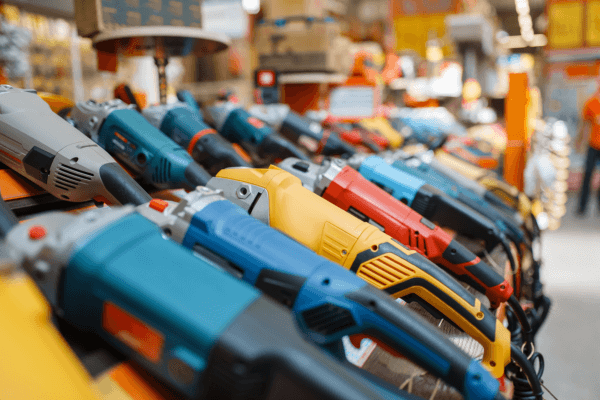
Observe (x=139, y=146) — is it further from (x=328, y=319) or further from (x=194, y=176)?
(x=328, y=319)

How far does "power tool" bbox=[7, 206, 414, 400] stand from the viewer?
1.24 ft

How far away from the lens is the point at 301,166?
914mm

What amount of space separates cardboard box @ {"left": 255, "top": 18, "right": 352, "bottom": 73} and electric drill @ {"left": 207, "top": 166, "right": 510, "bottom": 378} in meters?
1.89

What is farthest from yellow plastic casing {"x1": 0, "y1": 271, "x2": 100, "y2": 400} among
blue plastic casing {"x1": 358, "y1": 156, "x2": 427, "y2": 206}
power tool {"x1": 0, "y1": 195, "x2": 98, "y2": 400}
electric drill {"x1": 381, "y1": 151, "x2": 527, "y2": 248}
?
electric drill {"x1": 381, "y1": 151, "x2": 527, "y2": 248}

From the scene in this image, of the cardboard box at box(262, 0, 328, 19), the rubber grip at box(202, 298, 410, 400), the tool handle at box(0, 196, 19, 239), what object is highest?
the cardboard box at box(262, 0, 328, 19)

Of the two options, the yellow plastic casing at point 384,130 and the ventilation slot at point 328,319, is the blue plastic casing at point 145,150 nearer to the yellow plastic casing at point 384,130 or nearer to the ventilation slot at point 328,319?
the ventilation slot at point 328,319

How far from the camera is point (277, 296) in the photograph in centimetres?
53

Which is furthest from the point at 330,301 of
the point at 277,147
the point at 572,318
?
the point at 572,318

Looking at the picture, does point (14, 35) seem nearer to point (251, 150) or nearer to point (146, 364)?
A: point (251, 150)

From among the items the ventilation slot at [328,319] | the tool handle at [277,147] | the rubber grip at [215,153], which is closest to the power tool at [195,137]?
the rubber grip at [215,153]

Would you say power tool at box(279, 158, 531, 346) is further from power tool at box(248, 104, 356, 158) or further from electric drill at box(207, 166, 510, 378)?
power tool at box(248, 104, 356, 158)

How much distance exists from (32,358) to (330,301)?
0.31 metres

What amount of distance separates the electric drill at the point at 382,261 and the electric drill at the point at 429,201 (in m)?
0.37

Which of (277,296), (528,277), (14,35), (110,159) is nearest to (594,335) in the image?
(528,277)
